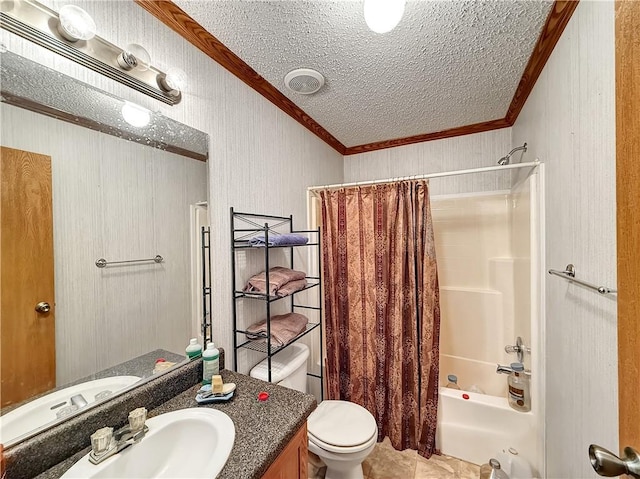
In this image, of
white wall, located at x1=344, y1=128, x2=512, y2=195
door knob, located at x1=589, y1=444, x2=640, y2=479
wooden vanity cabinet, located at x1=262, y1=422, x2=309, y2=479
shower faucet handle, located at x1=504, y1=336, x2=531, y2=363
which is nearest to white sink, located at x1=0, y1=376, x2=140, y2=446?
wooden vanity cabinet, located at x1=262, y1=422, x2=309, y2=479

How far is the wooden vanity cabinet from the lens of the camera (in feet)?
2.51

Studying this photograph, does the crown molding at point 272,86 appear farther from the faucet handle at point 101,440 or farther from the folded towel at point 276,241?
the faucet handle at point 101,440

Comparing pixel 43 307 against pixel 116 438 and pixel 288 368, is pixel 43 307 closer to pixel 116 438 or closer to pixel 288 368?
pixel 116 438

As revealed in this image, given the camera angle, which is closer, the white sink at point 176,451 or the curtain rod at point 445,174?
the white sink at point 176,451

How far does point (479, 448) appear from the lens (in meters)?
1.58

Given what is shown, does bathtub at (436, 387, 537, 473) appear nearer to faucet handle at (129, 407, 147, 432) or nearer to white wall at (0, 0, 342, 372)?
white wall at (0, 0, 342, 372)

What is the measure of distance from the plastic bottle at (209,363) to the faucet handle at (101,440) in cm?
35

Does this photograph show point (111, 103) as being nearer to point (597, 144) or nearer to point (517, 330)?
point (597, 144)

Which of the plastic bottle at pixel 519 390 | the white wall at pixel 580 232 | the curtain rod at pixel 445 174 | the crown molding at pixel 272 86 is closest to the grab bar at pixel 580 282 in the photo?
the white wall at pixel 580 232

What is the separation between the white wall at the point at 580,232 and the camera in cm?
76

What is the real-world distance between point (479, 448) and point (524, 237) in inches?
53.8

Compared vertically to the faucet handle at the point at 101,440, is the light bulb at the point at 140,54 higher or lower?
higher

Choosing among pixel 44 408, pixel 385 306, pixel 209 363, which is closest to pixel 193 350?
pixel 209 363

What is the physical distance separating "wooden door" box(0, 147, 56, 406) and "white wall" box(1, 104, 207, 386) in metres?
0.02
